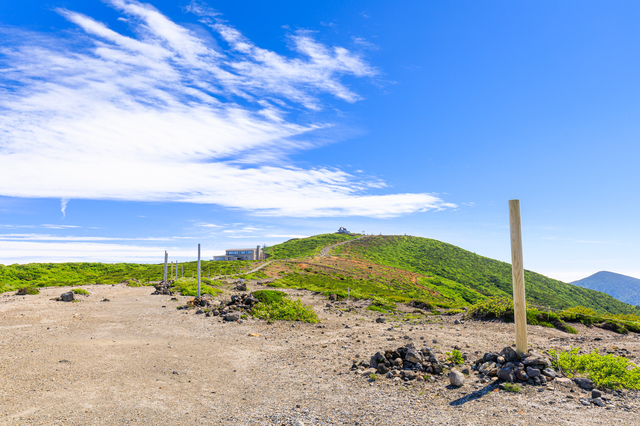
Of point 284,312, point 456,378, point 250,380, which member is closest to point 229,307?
point 284,312

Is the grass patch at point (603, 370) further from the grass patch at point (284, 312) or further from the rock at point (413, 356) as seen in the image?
the grass patch at point (284, 312)

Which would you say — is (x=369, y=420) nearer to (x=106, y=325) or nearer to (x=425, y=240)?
(x=106, y=325)

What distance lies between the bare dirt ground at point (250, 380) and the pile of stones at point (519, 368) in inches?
14.9

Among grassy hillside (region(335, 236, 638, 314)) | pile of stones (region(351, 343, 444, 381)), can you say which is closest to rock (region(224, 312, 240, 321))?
pile of stones (region(351, 343, 444, 381))

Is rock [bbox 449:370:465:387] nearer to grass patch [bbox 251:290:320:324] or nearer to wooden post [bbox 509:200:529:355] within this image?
wooden post [bbox 509:200:529:355]

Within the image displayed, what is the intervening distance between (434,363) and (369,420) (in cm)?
351

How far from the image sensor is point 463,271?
12694 centimetres

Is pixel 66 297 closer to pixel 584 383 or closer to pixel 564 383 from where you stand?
pixel 564 383

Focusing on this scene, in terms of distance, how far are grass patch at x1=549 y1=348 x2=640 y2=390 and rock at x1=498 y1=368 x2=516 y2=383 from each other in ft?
5.44

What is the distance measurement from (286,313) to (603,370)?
1472cm

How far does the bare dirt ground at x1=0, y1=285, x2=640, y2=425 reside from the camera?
24.0 feet

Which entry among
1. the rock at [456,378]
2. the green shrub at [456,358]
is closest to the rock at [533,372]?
the rock at [456,378]

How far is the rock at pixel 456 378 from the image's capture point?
28.4 ft

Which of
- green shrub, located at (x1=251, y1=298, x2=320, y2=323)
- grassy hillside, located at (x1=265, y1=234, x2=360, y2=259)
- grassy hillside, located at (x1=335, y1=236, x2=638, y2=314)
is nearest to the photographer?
green shrub, located at (x1=251, y1=298, x2=320, y2=323)
